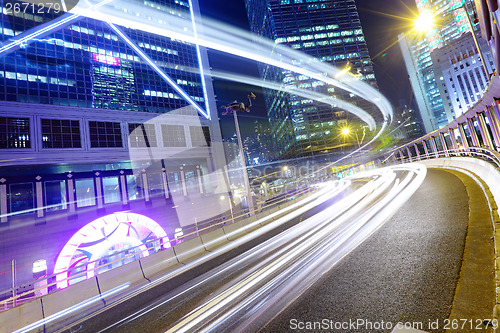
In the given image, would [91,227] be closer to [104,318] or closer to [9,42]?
[104,318]

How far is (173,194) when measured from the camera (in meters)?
36.4

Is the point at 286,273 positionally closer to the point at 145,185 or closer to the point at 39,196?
the point at 145,185

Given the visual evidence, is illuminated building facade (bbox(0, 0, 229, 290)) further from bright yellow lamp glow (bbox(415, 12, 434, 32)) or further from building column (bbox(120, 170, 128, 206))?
bright yellow lamp glow (bbox(415, 12, 434, 32))

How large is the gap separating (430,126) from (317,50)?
273 ft

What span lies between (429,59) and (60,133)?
690ft

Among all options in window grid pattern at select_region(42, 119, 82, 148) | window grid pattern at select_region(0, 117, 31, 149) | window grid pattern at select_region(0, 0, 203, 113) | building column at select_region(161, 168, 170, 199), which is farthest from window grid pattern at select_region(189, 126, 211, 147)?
window grid pattern at select_region(0, 117, 31, 149)

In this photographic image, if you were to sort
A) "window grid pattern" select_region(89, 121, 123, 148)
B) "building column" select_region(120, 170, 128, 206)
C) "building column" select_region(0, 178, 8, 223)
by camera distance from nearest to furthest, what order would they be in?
"building column" select_region(0, 178, 8, 223) < "building column" select_region(120, 170, 128, 206) < "window grid pattern" select_region(89, 121, 123, 148)

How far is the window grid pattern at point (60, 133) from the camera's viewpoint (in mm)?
28922

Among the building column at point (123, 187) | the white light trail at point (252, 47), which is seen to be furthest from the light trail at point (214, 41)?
the building column at point (123, 187)

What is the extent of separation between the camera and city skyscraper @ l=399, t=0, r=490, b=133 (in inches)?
5025

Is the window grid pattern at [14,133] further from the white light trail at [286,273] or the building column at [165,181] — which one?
the white light trail at [286,273]

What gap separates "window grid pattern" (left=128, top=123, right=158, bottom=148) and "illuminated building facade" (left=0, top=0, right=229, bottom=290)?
0.16 meters

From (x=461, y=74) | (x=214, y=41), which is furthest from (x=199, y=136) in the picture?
(x=461, y=74)

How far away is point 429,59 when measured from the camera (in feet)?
494
